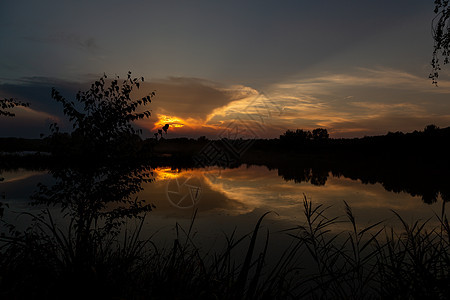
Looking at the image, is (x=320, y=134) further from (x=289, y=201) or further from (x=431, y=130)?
(x=289, y=201)

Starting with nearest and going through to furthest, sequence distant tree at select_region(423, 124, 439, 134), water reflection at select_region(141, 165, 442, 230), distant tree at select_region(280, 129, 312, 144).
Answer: water reflection at select_region(141, 165, 442, 230) < distant tree at select_region(423, 124, 439, 134) < distant tree at select_region(280, 129, 312, 144)

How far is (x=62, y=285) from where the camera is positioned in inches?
90.6

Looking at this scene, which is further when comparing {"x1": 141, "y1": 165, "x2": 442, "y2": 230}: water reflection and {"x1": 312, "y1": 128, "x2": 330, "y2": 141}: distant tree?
{"x1": 312, "y1": 128, "x2": 330, "y2": 141}: distant tree

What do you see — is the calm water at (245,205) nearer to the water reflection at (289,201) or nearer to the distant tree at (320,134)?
the water reflection at (289,201)

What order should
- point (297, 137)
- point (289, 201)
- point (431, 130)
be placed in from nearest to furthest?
point (289, 201), point (431, 130), point (297, 137)

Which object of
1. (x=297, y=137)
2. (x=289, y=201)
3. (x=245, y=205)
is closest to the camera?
(x=245, y=205)

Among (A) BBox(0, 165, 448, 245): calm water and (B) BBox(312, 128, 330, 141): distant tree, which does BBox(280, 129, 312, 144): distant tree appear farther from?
(A) BBox(0, 165, 448, 245): calm water

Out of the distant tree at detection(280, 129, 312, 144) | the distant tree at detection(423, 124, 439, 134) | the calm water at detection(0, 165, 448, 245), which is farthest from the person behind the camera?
the distant tree at detection(280, 129, 312, 144)

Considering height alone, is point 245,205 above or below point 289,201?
below

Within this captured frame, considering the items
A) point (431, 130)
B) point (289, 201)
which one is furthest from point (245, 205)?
point (431, 130)

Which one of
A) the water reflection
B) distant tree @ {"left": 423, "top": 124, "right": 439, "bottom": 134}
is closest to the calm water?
the water reflection

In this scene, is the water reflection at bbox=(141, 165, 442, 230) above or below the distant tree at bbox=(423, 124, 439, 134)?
below

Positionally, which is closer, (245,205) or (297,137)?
(245,205)

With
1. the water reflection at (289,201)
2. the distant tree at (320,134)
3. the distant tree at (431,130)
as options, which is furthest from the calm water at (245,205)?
the distant tree at (320,134)
